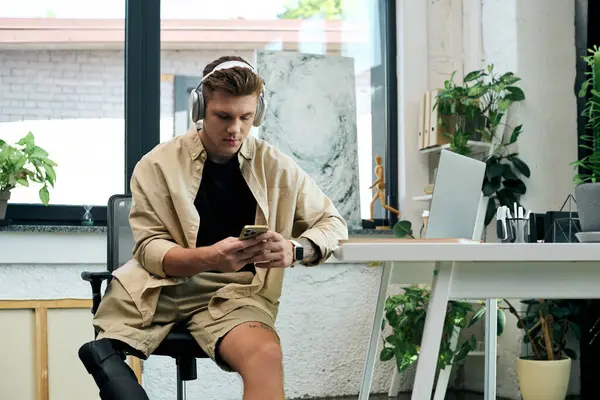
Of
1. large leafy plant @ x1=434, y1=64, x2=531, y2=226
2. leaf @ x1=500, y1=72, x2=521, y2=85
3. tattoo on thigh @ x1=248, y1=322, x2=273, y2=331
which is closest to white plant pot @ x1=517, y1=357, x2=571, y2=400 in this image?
large leafy plant @ x1=434, y1=64, x2=531, y2=226

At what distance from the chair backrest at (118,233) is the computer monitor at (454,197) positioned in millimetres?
1038

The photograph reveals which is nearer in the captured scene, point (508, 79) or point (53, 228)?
point (53, 228)

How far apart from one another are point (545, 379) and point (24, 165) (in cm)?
243

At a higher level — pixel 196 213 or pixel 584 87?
pixel 584 87

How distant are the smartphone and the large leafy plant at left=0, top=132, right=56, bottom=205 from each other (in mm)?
1941

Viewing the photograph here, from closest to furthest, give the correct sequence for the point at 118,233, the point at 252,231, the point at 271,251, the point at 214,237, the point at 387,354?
1. the point at 252,231
2. the point at 271,251
3. the point at 214,237
4. the point at 118,233
5. the point at 387,354

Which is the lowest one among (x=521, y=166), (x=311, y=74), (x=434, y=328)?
(x=434, y=328)

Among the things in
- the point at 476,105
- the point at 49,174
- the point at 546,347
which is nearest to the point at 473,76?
the point at 476,105

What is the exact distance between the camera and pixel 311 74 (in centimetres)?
393

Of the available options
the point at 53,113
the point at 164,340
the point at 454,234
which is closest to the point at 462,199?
the point at 454,234

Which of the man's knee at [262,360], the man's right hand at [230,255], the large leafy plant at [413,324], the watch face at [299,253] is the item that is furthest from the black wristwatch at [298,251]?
the large leafy plant at [413,324]

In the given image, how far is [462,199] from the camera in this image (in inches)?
74.2

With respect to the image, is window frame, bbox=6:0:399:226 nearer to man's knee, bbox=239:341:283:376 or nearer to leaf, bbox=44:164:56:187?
leaf, bbox=44:164:56:187

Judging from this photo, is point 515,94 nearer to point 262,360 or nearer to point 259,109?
point 259,109
